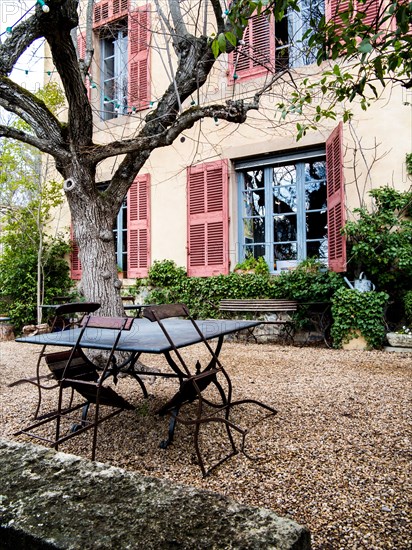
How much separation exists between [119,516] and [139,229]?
733 cm

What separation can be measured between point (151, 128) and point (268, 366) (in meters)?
2.95

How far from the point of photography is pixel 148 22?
7512 millimetres

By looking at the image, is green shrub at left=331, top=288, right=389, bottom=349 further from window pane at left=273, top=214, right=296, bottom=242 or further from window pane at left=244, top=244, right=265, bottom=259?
window pane at left=244, top=244, right=265, bottom=259

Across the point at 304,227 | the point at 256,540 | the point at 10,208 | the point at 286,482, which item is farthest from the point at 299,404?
the point at 10,208

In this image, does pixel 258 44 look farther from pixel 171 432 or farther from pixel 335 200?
pixel 171 432

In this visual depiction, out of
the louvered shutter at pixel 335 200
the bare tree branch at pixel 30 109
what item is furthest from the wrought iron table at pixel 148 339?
the louvered shutter at pixel 335 200

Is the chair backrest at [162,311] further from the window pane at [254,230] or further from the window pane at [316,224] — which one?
the window pane at [254,230]

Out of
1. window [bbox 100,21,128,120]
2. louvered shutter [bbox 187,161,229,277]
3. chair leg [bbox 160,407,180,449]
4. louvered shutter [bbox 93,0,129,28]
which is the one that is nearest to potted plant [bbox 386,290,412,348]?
louvered shutter [bbox 187,161,229,277]

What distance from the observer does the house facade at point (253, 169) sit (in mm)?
5973

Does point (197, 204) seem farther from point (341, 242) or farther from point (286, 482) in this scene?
point (286, 482)

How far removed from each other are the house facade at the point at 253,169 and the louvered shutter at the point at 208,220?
2 centimetres

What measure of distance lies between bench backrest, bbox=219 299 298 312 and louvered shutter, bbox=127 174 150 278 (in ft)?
6.21

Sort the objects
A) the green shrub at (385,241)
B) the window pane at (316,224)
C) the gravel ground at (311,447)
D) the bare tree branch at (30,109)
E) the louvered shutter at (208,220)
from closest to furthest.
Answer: the gravel ground at (311,447) → the bare tree branch at (30,109) → the green shrub at (385,241) → the window pane at (316,224) → the louvered shutter at (208,220)

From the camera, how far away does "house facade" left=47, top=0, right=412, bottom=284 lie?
19.6 ft
